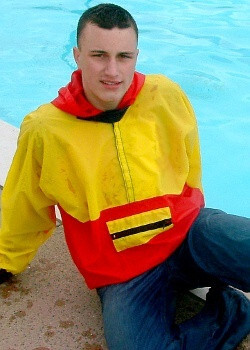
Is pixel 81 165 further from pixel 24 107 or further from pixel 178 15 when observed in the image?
pixel 178 15

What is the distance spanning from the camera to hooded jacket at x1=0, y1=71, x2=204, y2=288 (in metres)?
2.05

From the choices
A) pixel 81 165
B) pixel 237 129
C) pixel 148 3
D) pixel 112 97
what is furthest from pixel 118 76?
pixel 148 3

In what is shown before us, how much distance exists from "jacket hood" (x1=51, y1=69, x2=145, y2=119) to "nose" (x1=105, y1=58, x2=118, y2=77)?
0.11m

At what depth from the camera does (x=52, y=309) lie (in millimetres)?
2295

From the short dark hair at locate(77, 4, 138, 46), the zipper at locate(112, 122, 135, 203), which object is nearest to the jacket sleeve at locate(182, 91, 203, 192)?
the zipper at locate(112, 122, 135, 203)

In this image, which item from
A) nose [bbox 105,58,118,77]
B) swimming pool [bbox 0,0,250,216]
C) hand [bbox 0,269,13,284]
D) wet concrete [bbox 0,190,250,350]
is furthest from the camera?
swimming pool [bbox 0,0,250,216]

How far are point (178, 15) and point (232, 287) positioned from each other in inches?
248

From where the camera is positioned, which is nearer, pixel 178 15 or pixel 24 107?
pixel 24 107

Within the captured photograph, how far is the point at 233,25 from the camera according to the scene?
7.64 metres

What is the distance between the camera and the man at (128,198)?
2027 mm

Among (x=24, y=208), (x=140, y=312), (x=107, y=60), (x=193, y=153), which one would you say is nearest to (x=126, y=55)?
(x=107, y=60)

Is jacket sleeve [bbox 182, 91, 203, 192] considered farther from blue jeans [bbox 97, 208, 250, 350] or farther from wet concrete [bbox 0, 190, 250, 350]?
wet concrete [bbox 0, 190, 250, 350]

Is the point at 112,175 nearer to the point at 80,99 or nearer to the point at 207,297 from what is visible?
the point at 80,99

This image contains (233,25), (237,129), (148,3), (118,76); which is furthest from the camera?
(148,3)
